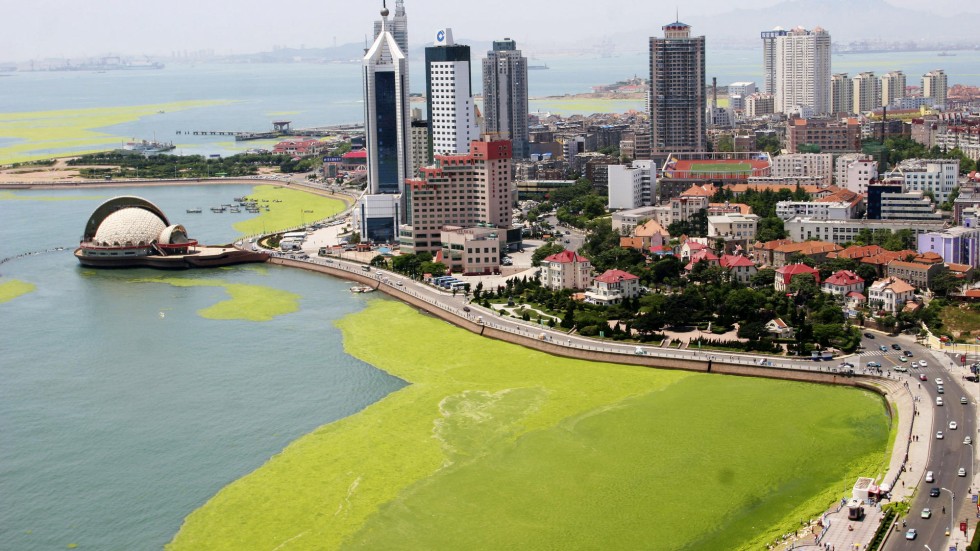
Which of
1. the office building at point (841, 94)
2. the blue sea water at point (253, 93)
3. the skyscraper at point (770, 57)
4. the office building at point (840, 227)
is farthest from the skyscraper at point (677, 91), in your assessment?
the skyscraper at point (770, 57)

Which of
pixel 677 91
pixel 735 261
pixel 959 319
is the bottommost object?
pixel 959 319

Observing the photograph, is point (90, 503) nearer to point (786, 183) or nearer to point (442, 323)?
point (442, 323)

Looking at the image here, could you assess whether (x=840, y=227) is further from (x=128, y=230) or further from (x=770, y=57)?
(x=770, y=57)

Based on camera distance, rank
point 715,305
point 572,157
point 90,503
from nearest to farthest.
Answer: point 90,503 → point 715,305 → point 572,157

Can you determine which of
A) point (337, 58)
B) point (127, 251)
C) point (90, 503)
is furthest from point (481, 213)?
point (337, 58)

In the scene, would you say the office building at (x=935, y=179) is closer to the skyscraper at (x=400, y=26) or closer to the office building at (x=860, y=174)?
the office building at (x=860, y=174)

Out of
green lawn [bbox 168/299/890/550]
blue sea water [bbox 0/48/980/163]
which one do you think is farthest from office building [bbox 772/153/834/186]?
blue sea water [bbox 0/48/980/163]

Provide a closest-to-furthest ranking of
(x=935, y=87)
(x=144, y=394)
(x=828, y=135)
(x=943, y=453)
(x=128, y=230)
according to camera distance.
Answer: (x=943, y=453) → (x=144, y=394) → (x=128, y=230) → (x=828, y=135) → (x=935, y=87)

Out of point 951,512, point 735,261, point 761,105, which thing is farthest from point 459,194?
point 761,105
